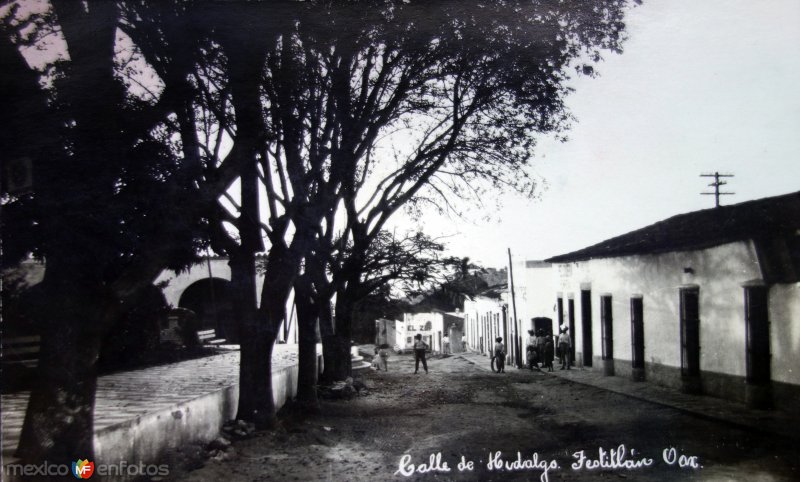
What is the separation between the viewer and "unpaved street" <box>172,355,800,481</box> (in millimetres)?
6258

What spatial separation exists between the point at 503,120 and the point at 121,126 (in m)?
6.66

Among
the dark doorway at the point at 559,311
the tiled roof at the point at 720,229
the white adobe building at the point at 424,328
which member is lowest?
the white adobe building at the point at 424,328

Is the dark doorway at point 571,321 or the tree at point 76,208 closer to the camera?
the tree at point 76,208

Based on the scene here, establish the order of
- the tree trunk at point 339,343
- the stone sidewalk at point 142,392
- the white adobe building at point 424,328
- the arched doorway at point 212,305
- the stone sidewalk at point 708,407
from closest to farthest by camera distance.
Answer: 1. the stone sidewalk at point 142,392
2. the stone sidewalk at point 708,407
3. the tree trunk at point 339,343
4. the arched doorway at point 212,305
5. the white adobe building at point 424,328

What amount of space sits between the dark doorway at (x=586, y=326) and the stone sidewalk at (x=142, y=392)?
9053mm

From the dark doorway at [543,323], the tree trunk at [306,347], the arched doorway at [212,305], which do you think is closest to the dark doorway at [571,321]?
the dark doorway at [543,323]

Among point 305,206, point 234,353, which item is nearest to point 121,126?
point 305,206

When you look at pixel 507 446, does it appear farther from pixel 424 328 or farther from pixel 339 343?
pixel 424 328

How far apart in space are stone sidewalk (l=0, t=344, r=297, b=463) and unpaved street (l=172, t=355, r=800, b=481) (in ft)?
2.94

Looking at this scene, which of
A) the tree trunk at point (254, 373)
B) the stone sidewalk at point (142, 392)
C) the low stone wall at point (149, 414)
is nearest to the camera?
the low stone wall at point (149, 414)

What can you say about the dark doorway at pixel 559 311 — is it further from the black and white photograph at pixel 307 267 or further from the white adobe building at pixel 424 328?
the white adobe building at pixel 424 328

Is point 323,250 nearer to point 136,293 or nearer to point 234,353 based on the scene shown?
point 234,353

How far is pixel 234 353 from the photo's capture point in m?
16.7
